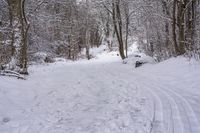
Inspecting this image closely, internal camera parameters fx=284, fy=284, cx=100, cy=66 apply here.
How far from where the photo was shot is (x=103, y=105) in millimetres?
8719

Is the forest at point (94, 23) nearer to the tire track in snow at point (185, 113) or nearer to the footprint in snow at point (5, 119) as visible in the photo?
the tire track in snow at point (185, 113)

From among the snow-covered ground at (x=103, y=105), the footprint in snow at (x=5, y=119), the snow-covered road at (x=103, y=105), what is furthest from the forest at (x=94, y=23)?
the footprint in snow at (x=5, y=119)

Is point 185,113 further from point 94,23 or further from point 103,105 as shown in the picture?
point 94,23

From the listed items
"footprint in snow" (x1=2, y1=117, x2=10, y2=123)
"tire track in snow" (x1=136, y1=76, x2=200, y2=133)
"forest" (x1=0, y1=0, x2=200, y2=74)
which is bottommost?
"footprint in snow" (x1=2, y1=117, x2=10, y2=123)

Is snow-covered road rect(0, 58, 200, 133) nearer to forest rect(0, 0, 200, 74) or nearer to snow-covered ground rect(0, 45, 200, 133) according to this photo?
snow-covered ground rect(0, 45, 200, 133)

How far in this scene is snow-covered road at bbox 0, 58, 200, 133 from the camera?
6645mm

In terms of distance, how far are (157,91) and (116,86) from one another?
204cm

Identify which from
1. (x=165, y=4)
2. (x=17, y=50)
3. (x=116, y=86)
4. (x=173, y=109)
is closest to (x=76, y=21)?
(x=165, y=4)

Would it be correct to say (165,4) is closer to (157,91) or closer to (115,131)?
(157,91)

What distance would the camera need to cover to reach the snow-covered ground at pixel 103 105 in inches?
262

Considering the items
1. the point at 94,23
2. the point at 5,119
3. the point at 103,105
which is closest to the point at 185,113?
the point at 103,105

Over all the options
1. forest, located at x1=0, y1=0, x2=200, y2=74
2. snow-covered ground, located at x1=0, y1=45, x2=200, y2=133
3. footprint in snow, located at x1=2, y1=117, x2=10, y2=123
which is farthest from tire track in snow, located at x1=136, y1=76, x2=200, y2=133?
forest, located at x1=0, y1=0, x2=200, y2=74

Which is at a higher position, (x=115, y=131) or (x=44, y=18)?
(x=44, y=18)

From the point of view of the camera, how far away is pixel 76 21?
42.5 m
